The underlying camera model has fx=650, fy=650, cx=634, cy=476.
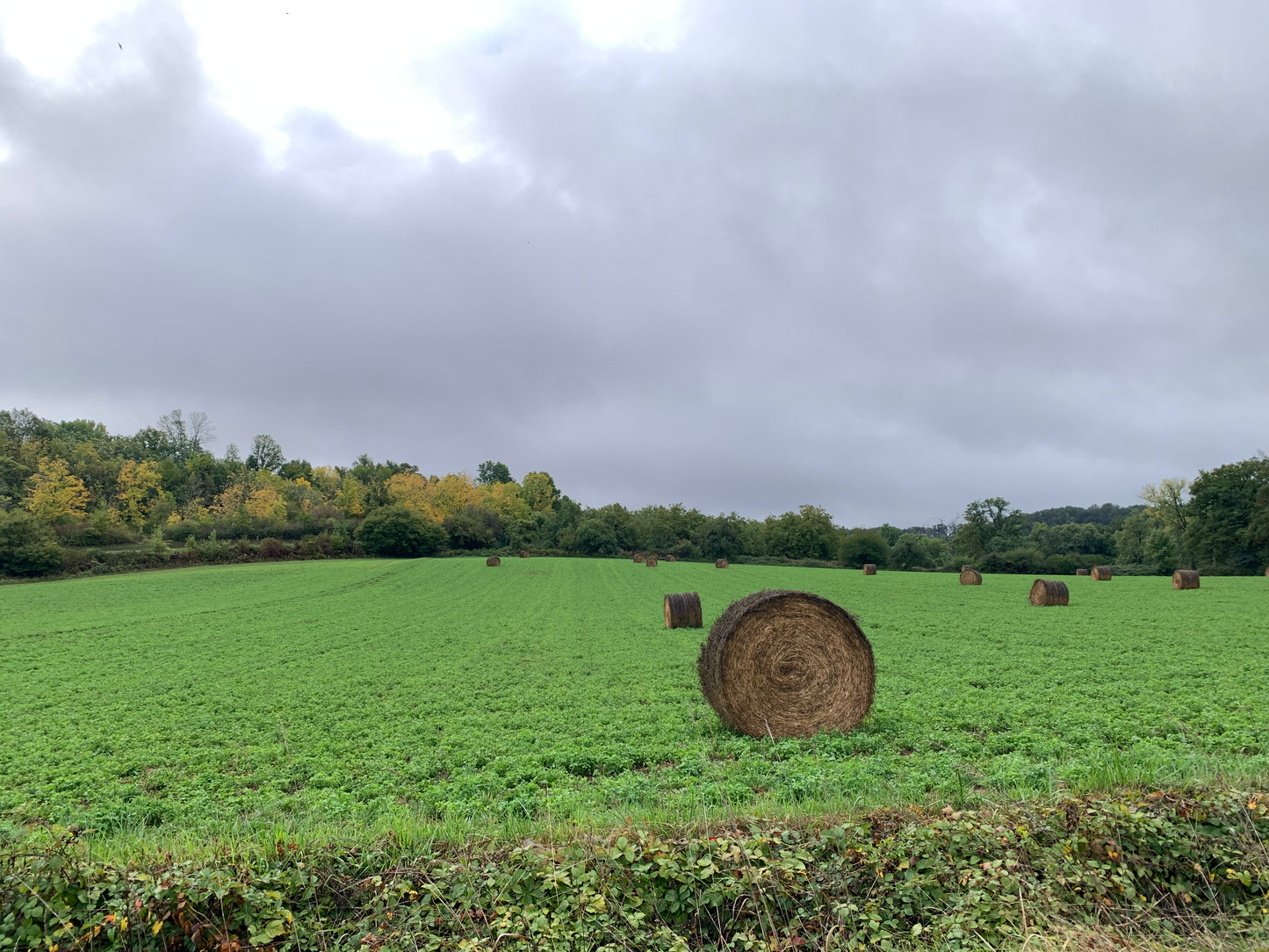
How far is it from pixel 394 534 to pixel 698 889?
86283 millimetres

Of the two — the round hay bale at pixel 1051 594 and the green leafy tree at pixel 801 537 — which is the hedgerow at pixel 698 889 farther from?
the green leafy tree at pixel 801 537

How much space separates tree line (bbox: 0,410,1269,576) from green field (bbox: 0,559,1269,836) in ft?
160

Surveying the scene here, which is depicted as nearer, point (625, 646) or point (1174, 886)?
point (1174, 886)

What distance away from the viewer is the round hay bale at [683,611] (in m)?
23.4

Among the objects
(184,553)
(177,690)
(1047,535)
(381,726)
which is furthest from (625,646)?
(1047,535)

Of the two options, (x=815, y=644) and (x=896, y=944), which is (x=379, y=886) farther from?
(x=815, y=644)

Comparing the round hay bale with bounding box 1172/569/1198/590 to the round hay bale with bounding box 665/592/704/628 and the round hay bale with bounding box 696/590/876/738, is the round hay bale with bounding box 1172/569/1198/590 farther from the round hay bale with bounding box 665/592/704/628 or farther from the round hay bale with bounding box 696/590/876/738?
the round hay bale with bounding box 696/590/876/738

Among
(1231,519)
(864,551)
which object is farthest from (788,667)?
(864,551)

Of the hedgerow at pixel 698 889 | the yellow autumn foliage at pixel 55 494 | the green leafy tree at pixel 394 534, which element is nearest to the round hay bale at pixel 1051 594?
the hedgerow at pixel 698 889

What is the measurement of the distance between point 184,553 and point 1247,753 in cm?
8127

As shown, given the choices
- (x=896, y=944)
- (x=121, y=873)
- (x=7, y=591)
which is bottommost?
(x=7, y=591)

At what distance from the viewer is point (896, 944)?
14.5 ft

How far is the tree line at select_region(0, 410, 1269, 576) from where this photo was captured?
206 feet

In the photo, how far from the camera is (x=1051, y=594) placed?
91.0ft
